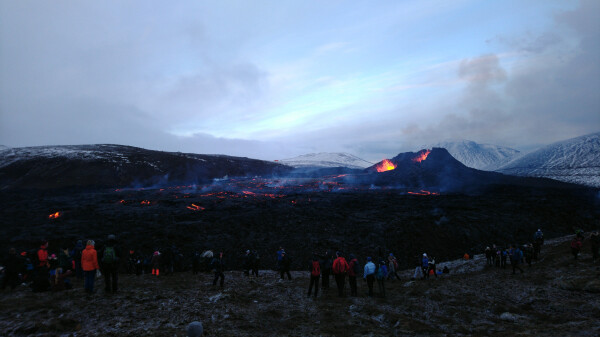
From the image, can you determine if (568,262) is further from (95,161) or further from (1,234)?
(95,161)

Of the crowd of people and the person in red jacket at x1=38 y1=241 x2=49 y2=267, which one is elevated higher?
the person in red jacket at x1=38 y1=241 x2=49 y2=267

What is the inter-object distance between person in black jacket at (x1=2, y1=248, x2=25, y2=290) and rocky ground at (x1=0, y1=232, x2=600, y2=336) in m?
0.46

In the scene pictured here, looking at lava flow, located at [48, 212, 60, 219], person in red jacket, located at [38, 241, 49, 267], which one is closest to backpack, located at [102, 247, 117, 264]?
person in red jacket, located at [38, 241, 49, 267]

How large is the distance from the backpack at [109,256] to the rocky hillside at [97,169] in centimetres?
7708

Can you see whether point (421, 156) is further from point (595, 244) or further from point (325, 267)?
point (325, 267)

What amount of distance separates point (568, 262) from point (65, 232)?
4280 cm

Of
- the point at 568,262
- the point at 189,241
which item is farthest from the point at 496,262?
the point at 189,241

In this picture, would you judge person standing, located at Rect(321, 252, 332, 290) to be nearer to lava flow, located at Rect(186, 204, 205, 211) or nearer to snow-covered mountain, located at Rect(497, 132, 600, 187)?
lava flow, located at Rect(186, 204, 205, 211)

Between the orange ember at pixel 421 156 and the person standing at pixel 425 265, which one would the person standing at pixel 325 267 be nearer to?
the person standing at pixel 425 265

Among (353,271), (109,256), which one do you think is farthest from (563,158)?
(109,256)

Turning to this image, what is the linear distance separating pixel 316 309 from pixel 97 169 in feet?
302

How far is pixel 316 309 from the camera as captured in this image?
39.8 ft

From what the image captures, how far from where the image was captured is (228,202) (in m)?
48.7

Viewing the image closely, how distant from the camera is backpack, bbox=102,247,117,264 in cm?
1108
